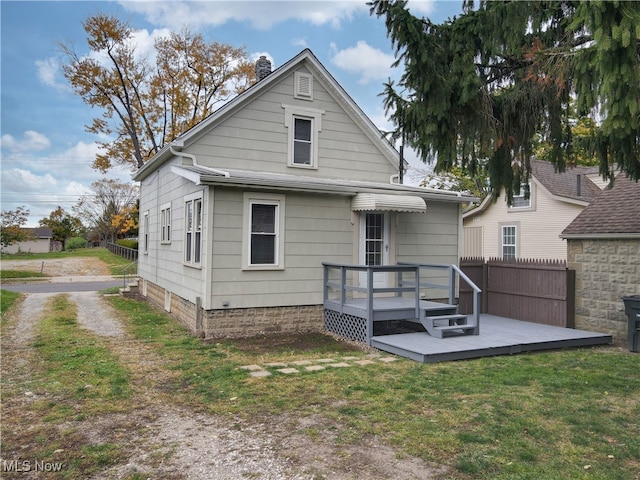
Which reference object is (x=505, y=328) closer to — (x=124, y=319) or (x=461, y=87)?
(x=461, y=87)

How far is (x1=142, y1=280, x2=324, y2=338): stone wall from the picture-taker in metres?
9.57

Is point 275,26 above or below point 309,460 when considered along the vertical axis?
above

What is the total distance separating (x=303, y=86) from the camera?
12180mm

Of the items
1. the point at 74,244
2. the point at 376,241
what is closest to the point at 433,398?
the point at 376,241

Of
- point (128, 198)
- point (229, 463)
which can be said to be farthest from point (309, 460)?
point (128, 198)

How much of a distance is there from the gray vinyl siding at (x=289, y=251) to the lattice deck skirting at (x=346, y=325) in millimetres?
508

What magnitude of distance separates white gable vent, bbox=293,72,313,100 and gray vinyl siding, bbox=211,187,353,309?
10.5 feet

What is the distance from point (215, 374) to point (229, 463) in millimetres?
2984

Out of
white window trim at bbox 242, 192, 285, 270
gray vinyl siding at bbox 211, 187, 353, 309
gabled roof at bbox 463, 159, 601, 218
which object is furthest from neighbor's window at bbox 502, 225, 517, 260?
white window trim at bbox 242, 192, 285, 270

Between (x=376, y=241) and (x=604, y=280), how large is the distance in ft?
16.5

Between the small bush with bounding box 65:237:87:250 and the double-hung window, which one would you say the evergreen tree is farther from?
the small bush with bounding box 65:237:87:250

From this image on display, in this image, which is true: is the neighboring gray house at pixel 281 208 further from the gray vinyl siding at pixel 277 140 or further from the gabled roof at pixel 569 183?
the gabled roof at pixel 569 183

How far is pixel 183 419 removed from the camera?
5.00 metres

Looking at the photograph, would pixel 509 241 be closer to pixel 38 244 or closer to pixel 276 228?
pixel 276 228
